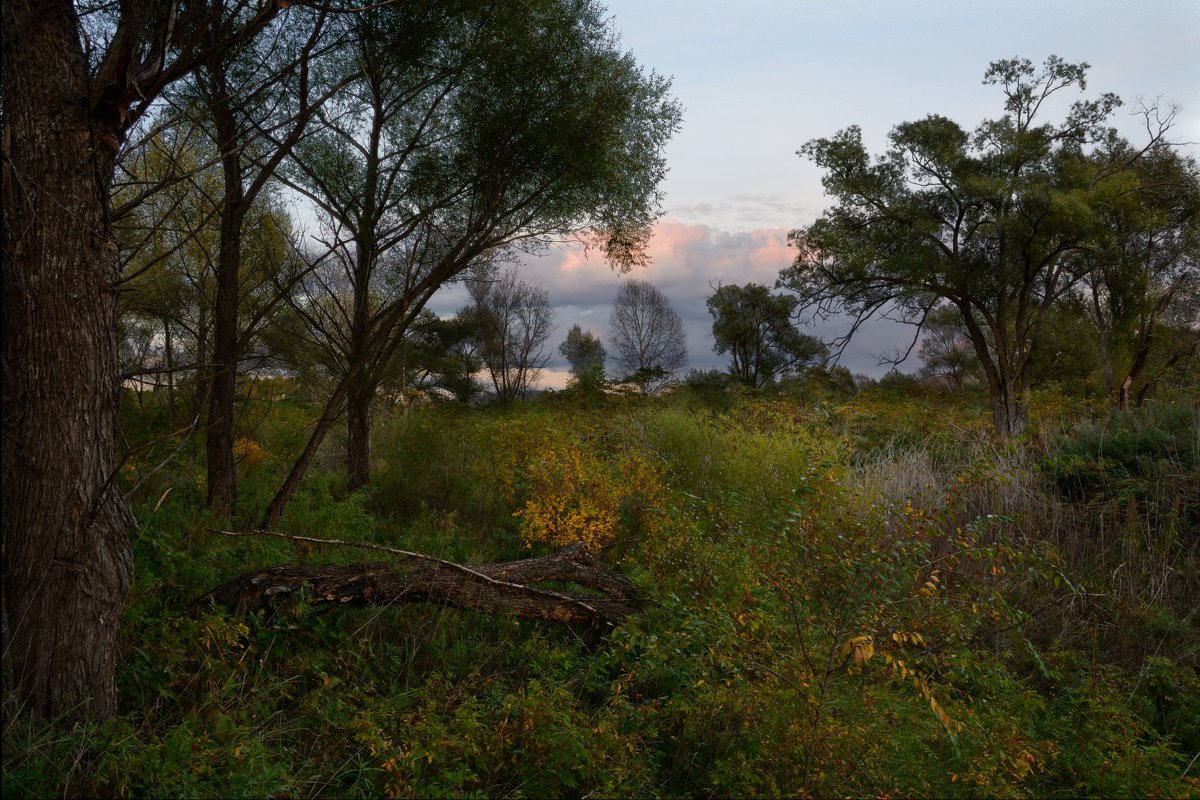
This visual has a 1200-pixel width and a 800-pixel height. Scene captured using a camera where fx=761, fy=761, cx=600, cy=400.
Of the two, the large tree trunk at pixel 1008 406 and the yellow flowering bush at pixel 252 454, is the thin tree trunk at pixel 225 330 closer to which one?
the yellow flowering bush at pixel 252 454

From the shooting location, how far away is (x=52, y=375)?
2805 mm

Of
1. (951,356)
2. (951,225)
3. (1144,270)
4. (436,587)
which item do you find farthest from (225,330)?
(951,356)

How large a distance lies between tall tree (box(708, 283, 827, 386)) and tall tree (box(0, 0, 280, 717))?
87.2 ft

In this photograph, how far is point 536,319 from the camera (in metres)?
22.8

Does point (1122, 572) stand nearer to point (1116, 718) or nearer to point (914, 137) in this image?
point (1116, 718)

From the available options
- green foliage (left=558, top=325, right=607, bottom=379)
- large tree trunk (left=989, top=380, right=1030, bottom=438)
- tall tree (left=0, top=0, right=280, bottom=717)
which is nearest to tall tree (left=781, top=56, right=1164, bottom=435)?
large tree trunk (left=989, top=380, right=1030, bottom=438)

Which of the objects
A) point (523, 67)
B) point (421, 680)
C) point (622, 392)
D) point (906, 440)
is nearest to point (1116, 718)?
point (421, 680)

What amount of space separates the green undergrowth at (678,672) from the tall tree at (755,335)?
2288 centimetres

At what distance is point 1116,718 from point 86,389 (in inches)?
190

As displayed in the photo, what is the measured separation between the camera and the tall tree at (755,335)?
28953 mm

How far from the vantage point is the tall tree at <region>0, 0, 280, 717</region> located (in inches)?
109

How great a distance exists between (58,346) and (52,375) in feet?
0.36

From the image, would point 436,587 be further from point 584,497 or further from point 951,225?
point 951,225

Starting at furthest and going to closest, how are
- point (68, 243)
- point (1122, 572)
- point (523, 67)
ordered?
point (523, 67) < point (1122, 572) < point (68, 243)
